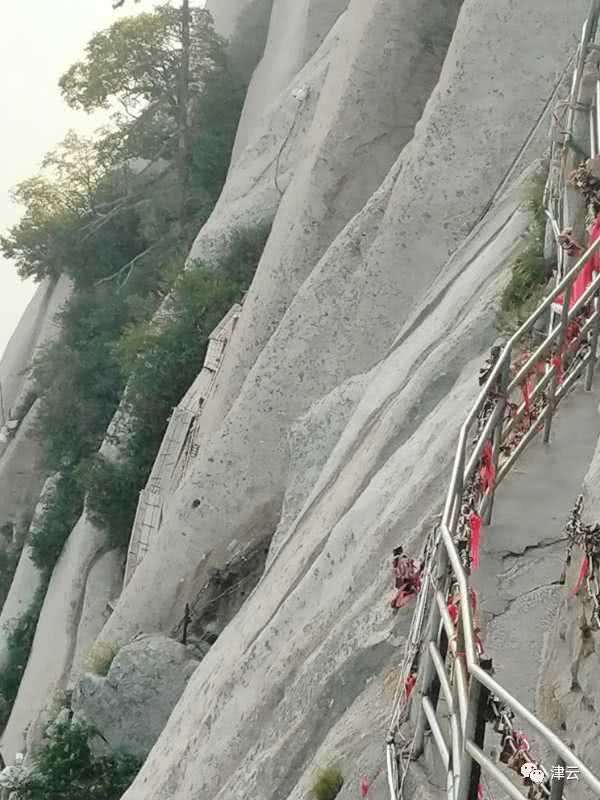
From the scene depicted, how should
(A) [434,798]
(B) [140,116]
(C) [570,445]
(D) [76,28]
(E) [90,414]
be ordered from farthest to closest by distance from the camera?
(D) [76,28]
(B) [140,116]
(E) [90,414]
(C) [570,445]
(A) [434,798]

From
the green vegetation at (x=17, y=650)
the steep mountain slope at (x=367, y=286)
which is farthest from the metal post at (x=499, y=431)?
the green vegetation at (x=17, y=650)

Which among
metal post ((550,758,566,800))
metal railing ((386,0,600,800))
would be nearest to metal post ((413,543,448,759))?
metal railing ((386,0,600,800))

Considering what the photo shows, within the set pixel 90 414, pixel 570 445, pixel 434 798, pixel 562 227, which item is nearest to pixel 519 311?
pixel 562 227

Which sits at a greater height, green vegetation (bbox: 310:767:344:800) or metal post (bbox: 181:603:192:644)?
metal post (bbox: 181:603:192:644)

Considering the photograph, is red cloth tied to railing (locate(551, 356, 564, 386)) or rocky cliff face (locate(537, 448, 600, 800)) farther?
red cloth tied to railing (locate(551, 356, 564, 386))

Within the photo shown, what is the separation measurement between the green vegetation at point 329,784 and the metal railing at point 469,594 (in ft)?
1.74

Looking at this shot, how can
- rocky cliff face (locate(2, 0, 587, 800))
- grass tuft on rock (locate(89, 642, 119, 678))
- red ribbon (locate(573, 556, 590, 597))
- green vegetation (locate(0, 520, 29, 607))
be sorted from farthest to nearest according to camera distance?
green vegetation (locate(0, 520, 29, 607)), grass tuft on rock (locate(89, 642, 119, 678)), rocky cliff face (locate(2, 0, 587, 800)), red ribbon (locate(573, 556, 590, 597))

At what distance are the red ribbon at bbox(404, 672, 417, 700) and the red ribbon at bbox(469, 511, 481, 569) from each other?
Result: 56 cm

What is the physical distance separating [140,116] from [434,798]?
24.6 meters

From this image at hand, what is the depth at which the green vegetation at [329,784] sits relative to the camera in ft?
18.9

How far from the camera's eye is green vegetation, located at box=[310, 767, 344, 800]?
18.9 ft

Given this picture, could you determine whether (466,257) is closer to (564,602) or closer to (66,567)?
(564,602)

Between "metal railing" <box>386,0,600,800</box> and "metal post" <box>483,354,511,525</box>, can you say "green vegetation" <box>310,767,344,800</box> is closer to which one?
"metal railing" <box>386,0,600,800</box>

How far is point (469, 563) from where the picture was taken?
5.15 meters
